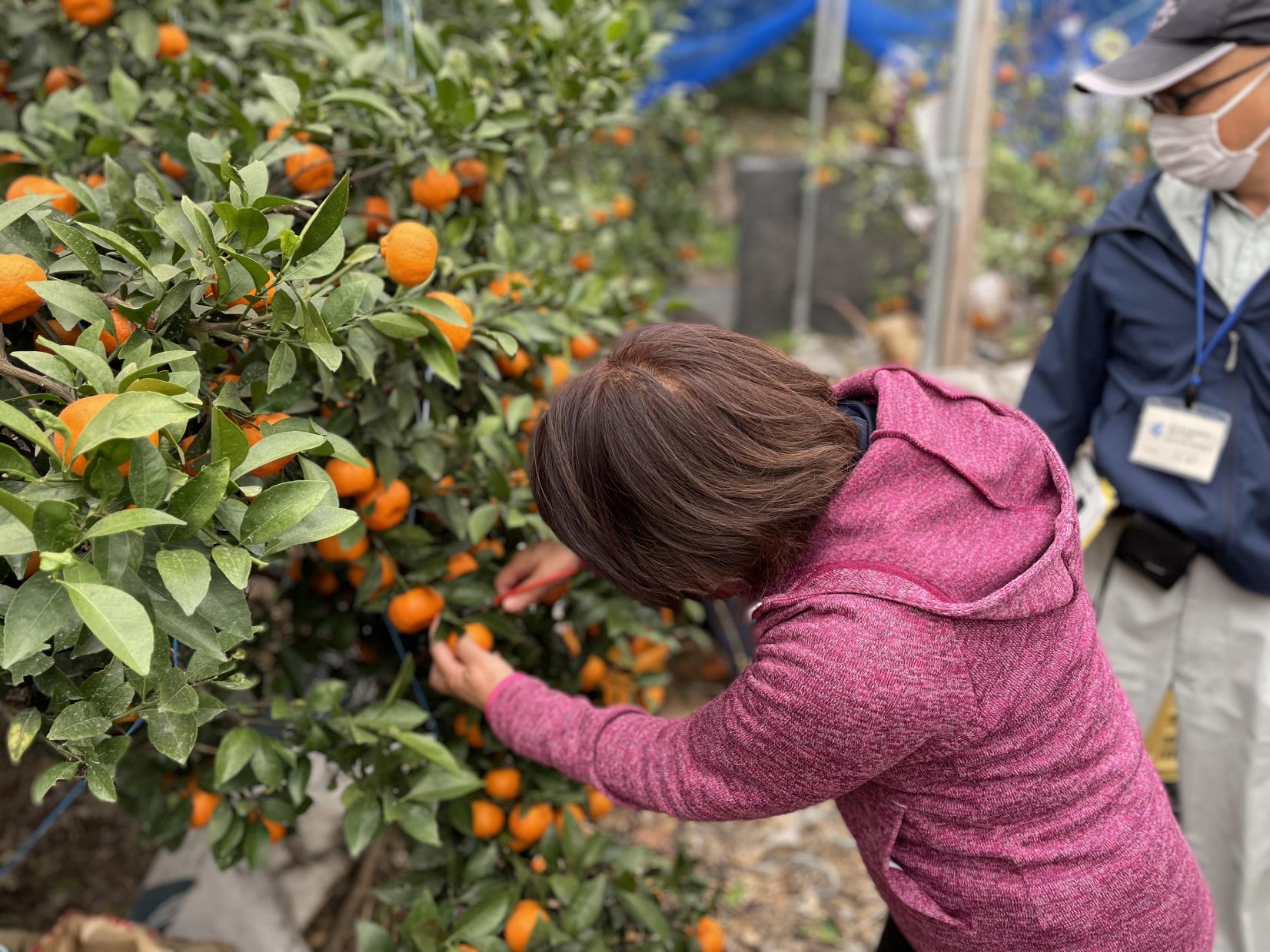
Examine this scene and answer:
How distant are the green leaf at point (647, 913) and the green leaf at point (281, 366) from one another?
35.5 inches

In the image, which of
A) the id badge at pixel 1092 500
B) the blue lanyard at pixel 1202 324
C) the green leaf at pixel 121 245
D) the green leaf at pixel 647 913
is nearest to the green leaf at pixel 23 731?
the green leaf at pixel 121 245

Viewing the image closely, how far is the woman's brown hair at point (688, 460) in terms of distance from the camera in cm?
90

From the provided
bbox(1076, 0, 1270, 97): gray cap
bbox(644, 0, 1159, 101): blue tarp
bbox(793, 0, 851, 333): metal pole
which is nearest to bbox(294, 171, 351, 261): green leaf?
bbox(1076, 0, 1270, 97): gray cap

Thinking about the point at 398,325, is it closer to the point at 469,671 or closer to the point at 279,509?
the point at 279,509

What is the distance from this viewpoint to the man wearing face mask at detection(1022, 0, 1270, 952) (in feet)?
4.88

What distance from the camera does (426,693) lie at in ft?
4.98

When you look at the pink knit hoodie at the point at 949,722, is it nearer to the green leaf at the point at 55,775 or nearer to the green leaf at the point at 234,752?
the green leaf at the point at 234,752

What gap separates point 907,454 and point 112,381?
2.20 feet

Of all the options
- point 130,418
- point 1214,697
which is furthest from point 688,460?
point 1214,697

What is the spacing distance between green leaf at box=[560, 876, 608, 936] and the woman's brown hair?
1.92 ft

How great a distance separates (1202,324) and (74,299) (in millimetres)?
1504

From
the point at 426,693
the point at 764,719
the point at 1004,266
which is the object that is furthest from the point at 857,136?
the point at 764,719

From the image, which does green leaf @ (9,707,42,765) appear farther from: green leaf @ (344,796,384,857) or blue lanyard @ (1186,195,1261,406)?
blue lanyard @ (1186,195,1261,406)

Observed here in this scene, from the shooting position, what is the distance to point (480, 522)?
1272mm
